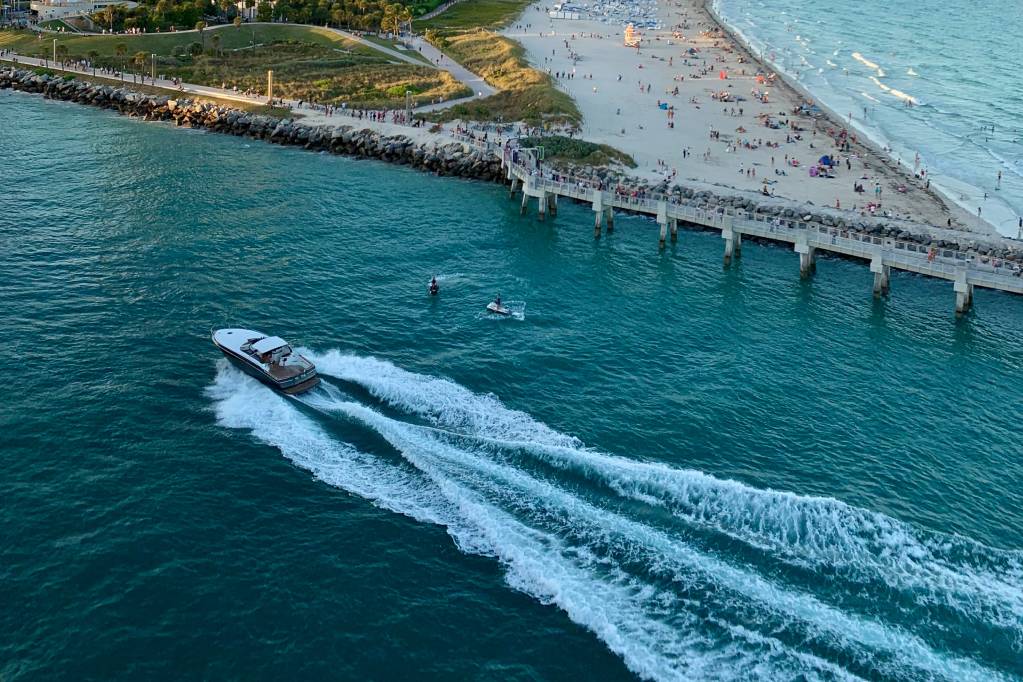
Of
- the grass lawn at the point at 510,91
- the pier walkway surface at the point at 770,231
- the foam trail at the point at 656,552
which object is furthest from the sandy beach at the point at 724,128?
the foam trail at the point at 656,552

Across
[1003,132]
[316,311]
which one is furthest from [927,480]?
[1003,132]

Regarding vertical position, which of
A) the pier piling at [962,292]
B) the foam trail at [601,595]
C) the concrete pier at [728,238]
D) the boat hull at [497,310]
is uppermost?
the concrete pier at [728,238]

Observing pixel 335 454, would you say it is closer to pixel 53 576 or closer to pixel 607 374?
pixel 53 576

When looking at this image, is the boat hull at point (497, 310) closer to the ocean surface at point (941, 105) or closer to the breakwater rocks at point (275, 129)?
the breakwater rocks at point (275, 129)

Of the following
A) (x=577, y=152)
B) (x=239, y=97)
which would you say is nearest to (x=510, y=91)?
(x=577, y=152)

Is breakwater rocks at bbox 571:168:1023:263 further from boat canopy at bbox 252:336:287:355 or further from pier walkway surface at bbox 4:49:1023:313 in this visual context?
boat canopy at bbox 252:336:287:355

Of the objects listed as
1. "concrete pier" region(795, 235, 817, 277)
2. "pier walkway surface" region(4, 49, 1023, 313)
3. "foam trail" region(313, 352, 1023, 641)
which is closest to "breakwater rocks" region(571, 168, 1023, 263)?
"pier walkway surface" region(4, 49, 1023, 313)
